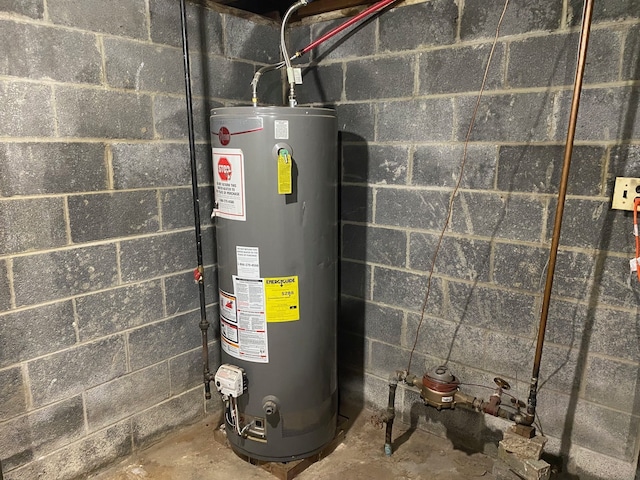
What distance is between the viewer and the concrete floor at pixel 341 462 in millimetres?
1735

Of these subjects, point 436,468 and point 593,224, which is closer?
point 593,224

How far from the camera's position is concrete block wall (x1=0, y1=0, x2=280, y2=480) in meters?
1.44

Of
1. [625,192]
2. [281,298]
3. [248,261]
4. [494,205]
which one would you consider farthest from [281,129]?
[625,192]

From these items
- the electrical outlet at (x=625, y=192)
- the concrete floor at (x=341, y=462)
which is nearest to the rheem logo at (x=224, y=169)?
the concrete floor at (x=341, y=462)

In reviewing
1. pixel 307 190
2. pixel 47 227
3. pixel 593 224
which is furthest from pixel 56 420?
pixel 593 224

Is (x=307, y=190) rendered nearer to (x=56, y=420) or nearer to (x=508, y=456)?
(x=508, y=456)

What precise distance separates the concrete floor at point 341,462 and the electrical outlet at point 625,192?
3.48 feet

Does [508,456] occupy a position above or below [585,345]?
below

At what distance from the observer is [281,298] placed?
1607 mm

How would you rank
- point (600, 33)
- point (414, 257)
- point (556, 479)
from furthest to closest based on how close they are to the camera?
point (414, 257) < point (556, 479) < point (600, 33)

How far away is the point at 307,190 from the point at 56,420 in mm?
1164

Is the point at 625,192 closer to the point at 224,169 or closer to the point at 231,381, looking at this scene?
the point at 224,169

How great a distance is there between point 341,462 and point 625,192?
138cm

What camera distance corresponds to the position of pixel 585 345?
1.56 m
